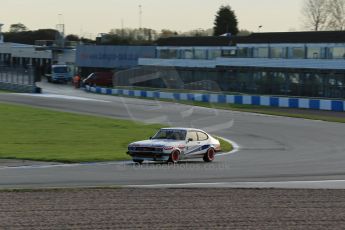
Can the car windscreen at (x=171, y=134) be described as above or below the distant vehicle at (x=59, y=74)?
below

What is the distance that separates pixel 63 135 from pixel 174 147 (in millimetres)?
11014

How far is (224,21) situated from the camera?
135 metres

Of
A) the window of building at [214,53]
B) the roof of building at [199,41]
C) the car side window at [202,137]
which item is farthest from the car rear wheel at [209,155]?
the roof of building at [199,41]

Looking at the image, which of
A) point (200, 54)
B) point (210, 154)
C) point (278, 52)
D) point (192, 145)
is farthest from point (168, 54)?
point (192, 145)

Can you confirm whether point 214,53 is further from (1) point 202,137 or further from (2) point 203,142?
(2) point 203,142

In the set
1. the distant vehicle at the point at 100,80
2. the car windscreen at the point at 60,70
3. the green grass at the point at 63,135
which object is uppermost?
the car windscreen at the point at 60,70

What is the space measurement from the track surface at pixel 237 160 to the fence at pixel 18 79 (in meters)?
20.0

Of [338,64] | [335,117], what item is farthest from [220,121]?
[338,64]

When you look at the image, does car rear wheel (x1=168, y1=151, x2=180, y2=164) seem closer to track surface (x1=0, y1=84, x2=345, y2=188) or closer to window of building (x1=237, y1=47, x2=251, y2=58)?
track surface (x1=0, y1=84, x2=345, y2=188)

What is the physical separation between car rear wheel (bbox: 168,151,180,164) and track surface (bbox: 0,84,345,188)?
11.1 inches

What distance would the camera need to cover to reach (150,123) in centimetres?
4212

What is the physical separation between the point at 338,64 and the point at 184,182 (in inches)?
1530

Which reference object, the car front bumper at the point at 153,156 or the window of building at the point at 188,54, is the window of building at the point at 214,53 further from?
the car front bumper at the point at 153,156

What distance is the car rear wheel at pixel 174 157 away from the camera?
907 inches
